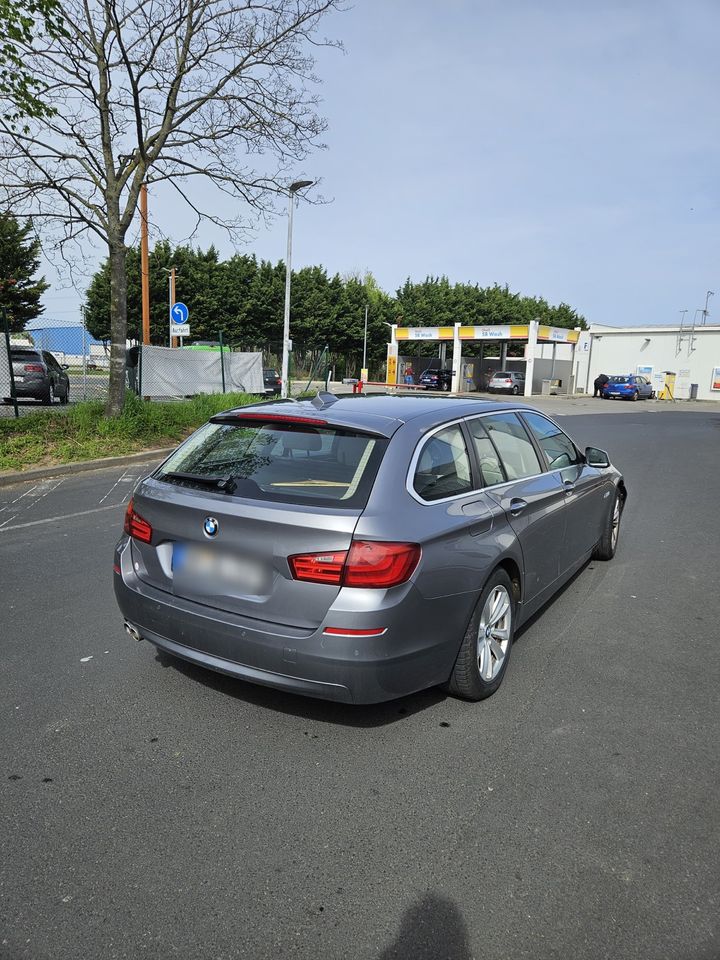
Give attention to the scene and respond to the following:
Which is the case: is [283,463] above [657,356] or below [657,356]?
below

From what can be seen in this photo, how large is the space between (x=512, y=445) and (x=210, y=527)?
1966 mm

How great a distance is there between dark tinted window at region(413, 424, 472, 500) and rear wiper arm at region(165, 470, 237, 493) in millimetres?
867

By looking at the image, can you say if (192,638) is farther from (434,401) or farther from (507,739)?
(434,401)

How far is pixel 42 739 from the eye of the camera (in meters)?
3.15

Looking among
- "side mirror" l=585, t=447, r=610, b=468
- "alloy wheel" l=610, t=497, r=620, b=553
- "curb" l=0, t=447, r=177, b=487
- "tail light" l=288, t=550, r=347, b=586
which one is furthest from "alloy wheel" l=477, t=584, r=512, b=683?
"curb" l=0, t=447, r=177, b=487

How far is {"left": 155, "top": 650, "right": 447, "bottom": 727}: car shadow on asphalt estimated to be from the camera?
11.1ft

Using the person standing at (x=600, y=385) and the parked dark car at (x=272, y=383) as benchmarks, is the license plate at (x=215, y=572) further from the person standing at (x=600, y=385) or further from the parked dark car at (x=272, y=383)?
the person standing at (x=600, y=385)

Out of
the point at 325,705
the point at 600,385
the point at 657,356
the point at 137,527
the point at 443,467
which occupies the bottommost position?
the point at 325,705

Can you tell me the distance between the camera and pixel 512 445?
14.0 feet

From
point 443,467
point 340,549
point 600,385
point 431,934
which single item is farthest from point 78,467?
point 600,385

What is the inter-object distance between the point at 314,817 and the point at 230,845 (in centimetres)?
33

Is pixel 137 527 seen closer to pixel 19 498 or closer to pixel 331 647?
pixel 331 647

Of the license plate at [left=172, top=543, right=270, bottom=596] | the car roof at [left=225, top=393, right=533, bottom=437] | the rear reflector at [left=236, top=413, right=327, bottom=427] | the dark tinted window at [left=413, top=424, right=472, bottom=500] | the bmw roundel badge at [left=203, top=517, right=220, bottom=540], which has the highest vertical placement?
the car roof at [left=225, top=393, right=533, bottom=437]

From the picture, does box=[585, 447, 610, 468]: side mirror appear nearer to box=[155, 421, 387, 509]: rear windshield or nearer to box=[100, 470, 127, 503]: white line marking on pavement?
box=[155, 421, 387, 509]: rear windshield
